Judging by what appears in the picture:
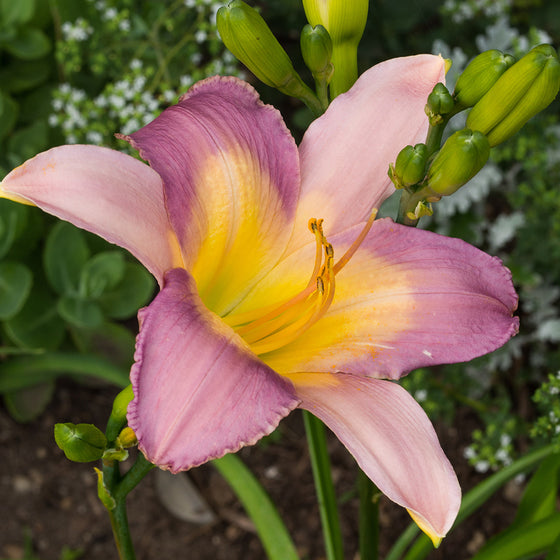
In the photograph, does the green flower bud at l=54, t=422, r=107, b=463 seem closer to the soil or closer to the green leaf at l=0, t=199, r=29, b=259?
the green leaf at l=0, t=199, r=29, b=259

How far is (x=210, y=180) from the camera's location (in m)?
0.63

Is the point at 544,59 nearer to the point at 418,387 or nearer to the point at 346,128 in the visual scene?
the point at 346,128

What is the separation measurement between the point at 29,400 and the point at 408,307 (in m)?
1.00

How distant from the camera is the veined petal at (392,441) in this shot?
537 millimetres

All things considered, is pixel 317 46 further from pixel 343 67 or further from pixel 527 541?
pixel 527 541

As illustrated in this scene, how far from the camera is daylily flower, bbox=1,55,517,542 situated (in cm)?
50

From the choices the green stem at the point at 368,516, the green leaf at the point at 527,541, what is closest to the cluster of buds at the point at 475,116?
the green stem at the point at 368,516

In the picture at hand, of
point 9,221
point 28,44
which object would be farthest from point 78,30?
point 9,221

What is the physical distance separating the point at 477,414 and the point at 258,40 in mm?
1134

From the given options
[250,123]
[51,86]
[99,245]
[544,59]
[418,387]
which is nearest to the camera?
[544,59]

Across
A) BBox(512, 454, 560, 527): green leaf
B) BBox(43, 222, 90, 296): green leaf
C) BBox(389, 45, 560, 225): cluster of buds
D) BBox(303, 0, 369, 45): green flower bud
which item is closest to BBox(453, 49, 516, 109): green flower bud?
BBox(389, 45, 560, 225): cluster of buds

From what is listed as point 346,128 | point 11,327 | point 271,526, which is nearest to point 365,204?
point 346,128

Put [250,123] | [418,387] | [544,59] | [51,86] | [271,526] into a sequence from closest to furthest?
[544,59] → [250,123] → [271,526] → [418,387] → [51,86]

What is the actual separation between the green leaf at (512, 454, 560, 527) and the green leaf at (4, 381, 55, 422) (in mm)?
893
